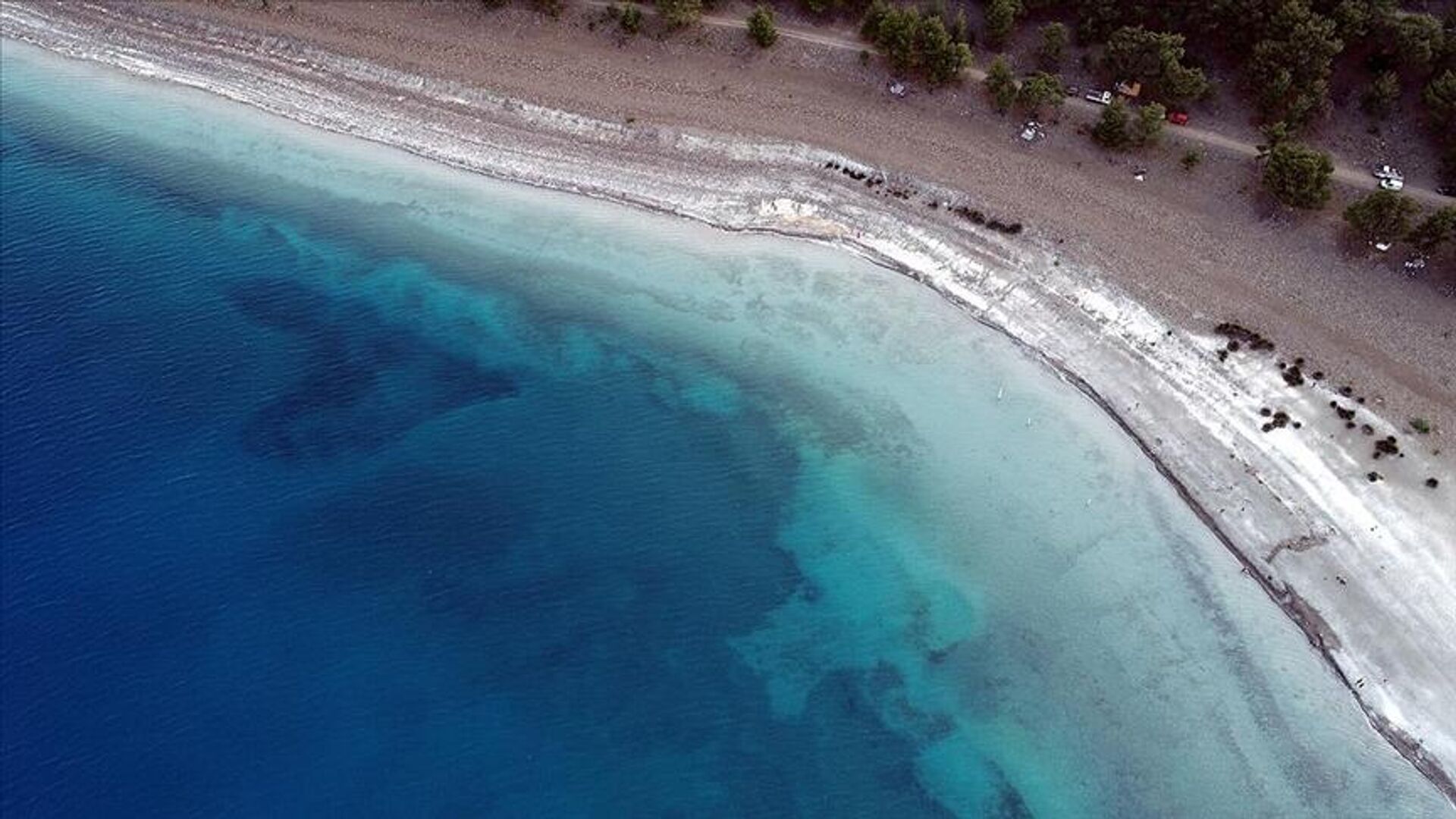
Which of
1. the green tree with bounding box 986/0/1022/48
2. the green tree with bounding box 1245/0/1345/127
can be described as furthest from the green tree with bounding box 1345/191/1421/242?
the green tree with bounding box 986/0/1022/48

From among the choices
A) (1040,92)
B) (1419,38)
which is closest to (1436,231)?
(1419,38)

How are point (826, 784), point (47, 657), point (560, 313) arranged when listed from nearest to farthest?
point (826, 784)
point (47, 657)
point (560, 313)

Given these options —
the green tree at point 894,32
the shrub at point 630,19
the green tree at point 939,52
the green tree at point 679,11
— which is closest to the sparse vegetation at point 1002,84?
the green tree at point 939,52

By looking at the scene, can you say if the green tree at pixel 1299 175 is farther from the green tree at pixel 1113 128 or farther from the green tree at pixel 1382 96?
the green tree at pixel 1113 128

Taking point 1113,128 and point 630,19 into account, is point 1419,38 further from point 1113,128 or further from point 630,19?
point 630,19

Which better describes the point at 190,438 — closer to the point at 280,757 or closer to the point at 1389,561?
the point at 280,757

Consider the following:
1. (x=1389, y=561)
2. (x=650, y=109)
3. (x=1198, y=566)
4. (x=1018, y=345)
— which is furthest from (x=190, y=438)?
(x=1389, y=561)
